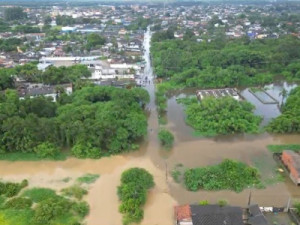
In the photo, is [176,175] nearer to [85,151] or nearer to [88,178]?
[88,178]

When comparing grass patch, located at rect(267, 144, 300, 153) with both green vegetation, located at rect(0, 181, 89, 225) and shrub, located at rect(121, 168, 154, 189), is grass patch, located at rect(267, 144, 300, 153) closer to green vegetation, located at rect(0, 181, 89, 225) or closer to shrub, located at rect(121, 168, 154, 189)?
shrub, located at rect(121, 168, 154, 189)

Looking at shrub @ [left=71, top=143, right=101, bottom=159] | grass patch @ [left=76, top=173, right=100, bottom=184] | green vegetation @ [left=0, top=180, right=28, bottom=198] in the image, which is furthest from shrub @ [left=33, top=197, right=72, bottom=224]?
shrub @ [left=71, top=143, right=101, bottom=159]

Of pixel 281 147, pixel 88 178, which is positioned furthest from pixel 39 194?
pixel 281 147

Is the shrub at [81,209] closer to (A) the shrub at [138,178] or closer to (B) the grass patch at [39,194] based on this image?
(B) the grass patch at [39,194]

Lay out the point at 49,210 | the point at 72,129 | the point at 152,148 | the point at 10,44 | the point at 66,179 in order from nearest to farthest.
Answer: the point at 49,210
the point at 66,179
the point at 72,129
the point at 152,148
the point at 10,44

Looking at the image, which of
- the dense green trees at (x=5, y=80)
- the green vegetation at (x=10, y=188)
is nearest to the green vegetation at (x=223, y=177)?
the green vegetation at (x=10, y=188)

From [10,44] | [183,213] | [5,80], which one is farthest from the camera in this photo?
[10,44]
